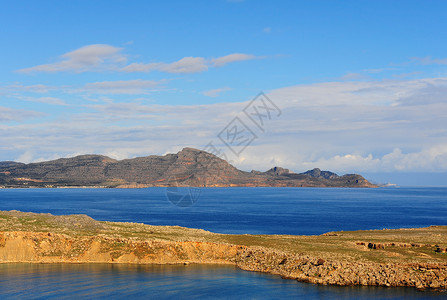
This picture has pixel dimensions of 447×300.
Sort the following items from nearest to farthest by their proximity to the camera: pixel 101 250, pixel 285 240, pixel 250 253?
pixel 101 250
pixel 250 253
pixel 285 240

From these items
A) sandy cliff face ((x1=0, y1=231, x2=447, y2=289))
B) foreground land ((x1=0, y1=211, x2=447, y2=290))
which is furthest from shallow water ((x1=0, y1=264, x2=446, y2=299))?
sandy cliff face ((x1=0, y1=231, x2=447, y2=289))

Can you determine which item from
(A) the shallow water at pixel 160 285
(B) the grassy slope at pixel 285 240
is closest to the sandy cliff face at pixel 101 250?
(A) the shallow water at pixel 160 285

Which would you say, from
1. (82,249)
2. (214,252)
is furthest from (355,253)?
(82,249)

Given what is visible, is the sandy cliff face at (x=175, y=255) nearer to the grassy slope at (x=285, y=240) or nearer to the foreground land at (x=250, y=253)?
the foreground land at (x=250, y=253)

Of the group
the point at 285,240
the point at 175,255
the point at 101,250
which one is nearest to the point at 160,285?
the point at 175,255

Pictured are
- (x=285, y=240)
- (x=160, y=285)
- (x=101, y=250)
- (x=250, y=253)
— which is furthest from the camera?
(x=285, y=240)

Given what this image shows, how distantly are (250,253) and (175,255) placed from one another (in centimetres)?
1000

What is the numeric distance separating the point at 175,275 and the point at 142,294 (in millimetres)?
8475

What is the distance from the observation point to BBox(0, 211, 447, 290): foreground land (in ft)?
159

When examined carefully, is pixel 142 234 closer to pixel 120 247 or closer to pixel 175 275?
pixel 120 247

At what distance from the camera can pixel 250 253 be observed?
59.5m

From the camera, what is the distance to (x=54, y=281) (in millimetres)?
46312

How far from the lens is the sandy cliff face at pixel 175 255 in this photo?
49.8 metres

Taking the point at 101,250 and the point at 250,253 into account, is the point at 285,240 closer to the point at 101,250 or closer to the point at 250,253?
the point at 250,253
